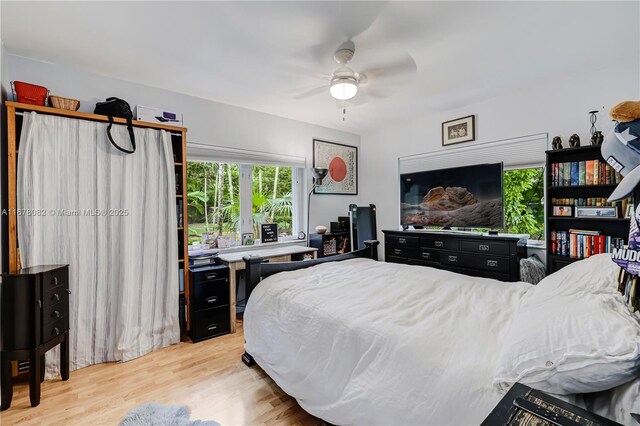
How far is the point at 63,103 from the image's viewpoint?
228 cm

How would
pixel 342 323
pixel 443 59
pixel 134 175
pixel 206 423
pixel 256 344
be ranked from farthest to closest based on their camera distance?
1. pixel 134 175
2. pixel 443 59
3. pixel 256 344
4. pixel 206 423
5. pixel 342 323

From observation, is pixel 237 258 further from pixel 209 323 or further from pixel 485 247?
pixel 485 247

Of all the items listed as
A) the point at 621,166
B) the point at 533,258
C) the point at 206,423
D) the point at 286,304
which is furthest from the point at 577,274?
the point at 206,423

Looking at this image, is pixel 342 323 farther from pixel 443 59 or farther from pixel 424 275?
pixel 443 59

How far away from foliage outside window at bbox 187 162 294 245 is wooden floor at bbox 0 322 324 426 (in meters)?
1.46

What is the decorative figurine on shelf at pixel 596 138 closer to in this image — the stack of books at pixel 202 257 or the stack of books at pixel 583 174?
the stack of books at pixel 583 174

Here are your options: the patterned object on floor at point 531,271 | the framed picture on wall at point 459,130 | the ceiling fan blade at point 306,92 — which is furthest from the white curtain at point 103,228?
the patterned object on floor at point 531,271

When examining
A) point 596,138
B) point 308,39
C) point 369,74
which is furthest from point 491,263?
point 308,39

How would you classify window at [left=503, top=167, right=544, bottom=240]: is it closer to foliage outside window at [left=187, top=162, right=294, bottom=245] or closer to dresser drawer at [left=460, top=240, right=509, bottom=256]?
dresser drawer at [left=460, top=240, right=509, bottom=256]

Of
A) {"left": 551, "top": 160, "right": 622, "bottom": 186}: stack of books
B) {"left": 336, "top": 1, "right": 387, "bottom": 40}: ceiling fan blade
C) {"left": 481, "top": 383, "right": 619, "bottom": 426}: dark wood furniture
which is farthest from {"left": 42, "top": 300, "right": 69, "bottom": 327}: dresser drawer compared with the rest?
{"left": 551, "top": 160, "right": 622, "bottom": 186}: stack of books

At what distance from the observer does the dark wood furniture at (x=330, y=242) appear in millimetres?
4000

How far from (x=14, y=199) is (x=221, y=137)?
185cm

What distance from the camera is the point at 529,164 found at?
10.4 ft

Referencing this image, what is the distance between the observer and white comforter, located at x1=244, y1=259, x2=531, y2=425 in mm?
1009
